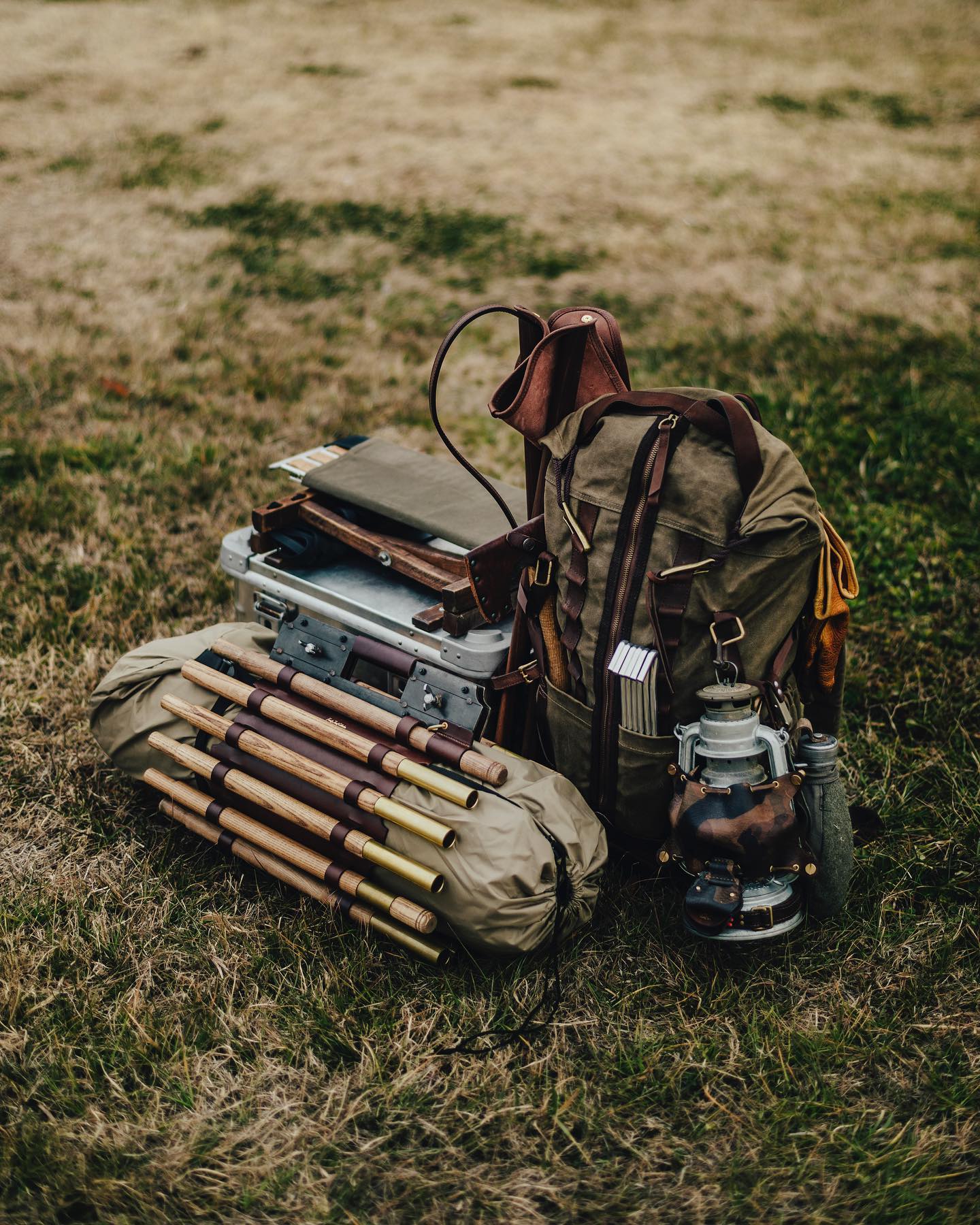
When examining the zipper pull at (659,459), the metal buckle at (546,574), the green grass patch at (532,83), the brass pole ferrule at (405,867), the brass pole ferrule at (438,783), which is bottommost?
the brass pole ferrule at (405,867)

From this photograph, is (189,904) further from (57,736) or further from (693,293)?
(693,293)

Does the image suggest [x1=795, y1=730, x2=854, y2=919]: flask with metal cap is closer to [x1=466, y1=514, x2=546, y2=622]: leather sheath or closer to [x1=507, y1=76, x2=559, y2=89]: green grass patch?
[x1=466, y1=514, x2=546, y2=622]: leather sheath

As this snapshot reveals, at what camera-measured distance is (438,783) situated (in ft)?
9.17

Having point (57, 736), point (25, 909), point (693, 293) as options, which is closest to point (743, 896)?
point (25, 909)

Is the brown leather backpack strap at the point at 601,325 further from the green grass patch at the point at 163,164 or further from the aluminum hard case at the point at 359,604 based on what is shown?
the green grass patch at the point at 163,164

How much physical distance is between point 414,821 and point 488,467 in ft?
10.5

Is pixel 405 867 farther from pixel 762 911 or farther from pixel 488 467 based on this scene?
pixel 488 467

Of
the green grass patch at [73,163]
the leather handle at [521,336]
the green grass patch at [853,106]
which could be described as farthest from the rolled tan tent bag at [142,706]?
the green grass patch at [853,106]

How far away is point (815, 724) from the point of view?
10.1 ft

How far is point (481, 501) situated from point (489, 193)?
22.2 feet

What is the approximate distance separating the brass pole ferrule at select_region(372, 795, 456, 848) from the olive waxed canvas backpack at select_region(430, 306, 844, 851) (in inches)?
19.3

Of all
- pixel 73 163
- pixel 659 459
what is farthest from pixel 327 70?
pixel 659 459

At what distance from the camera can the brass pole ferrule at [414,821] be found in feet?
8.99

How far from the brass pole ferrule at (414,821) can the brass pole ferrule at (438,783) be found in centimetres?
7
